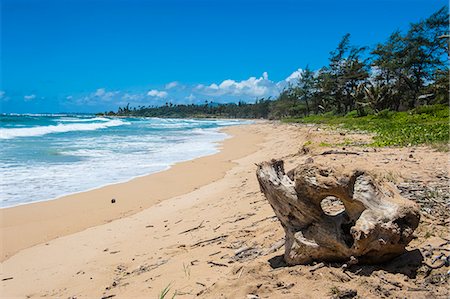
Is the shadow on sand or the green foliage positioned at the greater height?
the green foliage

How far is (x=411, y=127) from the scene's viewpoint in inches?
575

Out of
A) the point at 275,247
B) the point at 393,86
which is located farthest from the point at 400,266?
the point at 393,86

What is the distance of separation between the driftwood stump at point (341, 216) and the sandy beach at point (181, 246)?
0.17m

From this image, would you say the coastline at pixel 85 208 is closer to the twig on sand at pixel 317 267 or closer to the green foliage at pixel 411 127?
the twig on sand at pixel 317 267

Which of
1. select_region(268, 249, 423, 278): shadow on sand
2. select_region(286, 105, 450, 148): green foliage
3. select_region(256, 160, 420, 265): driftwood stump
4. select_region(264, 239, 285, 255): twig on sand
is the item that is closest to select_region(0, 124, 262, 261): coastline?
select_region(264, 239, 285, 255): twig on sand

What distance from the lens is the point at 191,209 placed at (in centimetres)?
714

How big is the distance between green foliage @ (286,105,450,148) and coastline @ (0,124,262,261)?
5718 millimetres

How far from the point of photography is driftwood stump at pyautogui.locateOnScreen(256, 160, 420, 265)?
9.77ft

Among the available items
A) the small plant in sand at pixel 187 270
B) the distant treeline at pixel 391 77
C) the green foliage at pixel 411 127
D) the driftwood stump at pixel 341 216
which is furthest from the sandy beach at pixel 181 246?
the distant treeline at pixel 391 77

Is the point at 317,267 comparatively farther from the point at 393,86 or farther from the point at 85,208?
the point at 393,86

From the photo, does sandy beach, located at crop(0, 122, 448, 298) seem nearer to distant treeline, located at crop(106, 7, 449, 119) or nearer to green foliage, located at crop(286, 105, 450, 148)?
green foliage, located at crop(286, 105, 450, 148)

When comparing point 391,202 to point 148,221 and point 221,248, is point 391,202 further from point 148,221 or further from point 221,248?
point 148,221

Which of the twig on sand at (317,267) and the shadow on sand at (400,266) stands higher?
the shadow on sand at (400,266)

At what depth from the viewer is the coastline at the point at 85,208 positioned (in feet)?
21.1
